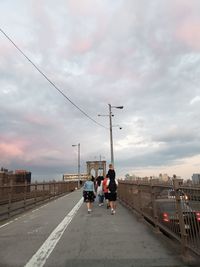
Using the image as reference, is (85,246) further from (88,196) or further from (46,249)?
(88,196)

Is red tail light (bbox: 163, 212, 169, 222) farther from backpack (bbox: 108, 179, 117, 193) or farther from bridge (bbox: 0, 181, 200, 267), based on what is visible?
backpack (bbox: 108, 179, 117, 193)

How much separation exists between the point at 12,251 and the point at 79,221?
5.25 metres

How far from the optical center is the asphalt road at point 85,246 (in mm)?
6570

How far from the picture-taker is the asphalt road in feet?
21.6

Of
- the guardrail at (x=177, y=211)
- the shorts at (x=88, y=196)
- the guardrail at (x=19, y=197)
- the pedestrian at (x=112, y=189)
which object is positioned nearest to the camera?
→ the guardrail at (x=177, y=211)

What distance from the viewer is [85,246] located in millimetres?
7969

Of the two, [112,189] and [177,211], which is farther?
[112,189]

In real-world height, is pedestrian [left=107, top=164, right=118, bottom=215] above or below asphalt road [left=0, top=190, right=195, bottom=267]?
above

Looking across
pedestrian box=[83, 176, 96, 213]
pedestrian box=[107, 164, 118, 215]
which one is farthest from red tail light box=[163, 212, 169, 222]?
pedestrian box=[83, 176, 96, 213]

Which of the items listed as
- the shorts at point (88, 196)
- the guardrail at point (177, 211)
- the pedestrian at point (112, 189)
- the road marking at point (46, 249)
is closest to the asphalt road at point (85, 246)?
the road marking at point (46, 249)

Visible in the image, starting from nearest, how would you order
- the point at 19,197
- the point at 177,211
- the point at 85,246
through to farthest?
the point at 177,211
the point at 85,246
the point at 19,197

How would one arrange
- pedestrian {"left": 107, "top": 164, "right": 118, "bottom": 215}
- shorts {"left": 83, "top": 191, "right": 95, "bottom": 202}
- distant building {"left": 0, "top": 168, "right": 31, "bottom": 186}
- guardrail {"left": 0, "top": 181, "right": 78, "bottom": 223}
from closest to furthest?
1. guardrail {"left": 0, "top": 181, "right": 78, "bottom": 223}
2. pedestrian {"left": 107, "top": 164, "right": 118, "bottom": 215}
3. shorts {"left": 83, "top": 191, "right": 95, "bottom": 202}
4. distant building {"left": 0, "top": 168, "right": 31, "bottom": 186}

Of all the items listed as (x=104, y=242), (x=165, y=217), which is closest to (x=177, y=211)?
(x=165, y=217)

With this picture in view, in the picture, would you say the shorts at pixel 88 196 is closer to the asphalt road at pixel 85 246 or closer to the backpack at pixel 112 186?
the backpack at pixel 112 186
